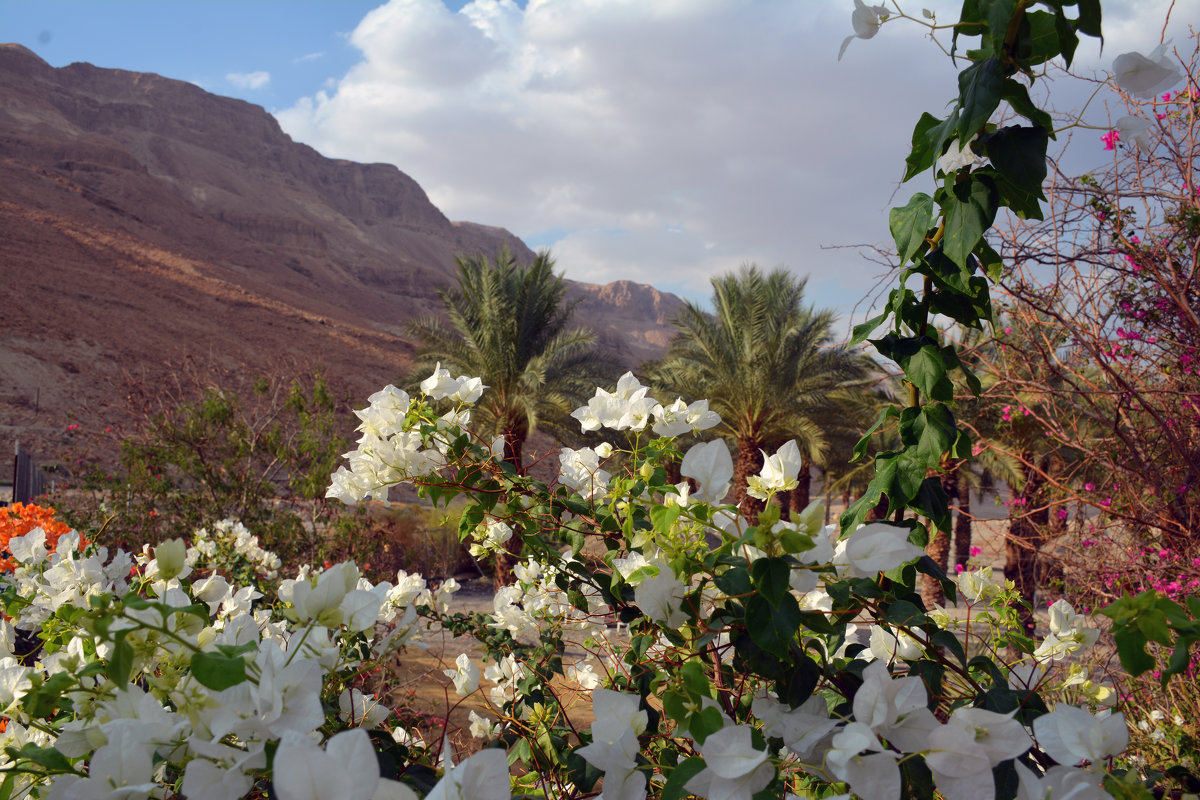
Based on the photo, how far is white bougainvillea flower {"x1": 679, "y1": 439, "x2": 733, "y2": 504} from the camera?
2.93 ft

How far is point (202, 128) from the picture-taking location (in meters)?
64.4

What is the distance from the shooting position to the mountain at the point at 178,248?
2253 centimetres

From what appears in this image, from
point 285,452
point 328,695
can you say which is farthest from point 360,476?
point 285,452

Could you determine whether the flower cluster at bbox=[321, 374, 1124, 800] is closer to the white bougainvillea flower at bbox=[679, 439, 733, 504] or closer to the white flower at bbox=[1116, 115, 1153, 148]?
Answer: the white bougainvillea flower at bbox=[679, 439, 733, 504]

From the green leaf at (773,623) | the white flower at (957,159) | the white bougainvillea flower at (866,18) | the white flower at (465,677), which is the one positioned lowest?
the white flower at (465,677)

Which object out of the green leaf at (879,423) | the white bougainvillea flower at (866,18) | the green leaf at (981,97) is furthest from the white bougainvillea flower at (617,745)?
the white bougainvillea flower at (866,18)

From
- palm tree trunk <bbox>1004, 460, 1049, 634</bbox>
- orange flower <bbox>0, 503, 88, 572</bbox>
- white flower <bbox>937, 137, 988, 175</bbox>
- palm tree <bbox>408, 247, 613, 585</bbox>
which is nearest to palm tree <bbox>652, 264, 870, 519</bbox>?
palm tree <bbox>408, 247, 613, 585</bbox>

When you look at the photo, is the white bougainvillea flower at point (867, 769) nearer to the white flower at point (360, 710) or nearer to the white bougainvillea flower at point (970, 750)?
the white bougainvillea flower at point (970, 750)

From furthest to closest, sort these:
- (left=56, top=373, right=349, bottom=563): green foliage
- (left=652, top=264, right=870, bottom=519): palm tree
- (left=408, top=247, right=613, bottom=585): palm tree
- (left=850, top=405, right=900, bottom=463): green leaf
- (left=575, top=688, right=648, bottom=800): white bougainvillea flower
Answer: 1. (left=652, top=264, right=870, bottom=519): palm tree
2. (left=408, top=247, right=613, bottom=585): palm tree
3. (left=56, top=373, right=349, bottom=563): green foliage
4. (left=850, top=405, right=900, bottom=463): green leaf
5. (left=575, top=688, right=648, bottom=800): white bougainvillea flower

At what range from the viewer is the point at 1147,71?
87 cm

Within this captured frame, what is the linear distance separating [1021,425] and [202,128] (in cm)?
7549

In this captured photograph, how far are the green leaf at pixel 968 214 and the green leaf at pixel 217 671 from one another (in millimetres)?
935

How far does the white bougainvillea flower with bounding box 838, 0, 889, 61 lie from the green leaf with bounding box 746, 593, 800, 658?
0.80 meters

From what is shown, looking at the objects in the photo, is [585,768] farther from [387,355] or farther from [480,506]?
[387,355]
